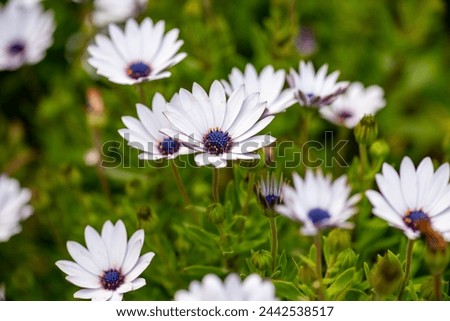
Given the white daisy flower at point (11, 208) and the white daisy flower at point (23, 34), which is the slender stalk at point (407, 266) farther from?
the white daisy flower at point (23, 34)

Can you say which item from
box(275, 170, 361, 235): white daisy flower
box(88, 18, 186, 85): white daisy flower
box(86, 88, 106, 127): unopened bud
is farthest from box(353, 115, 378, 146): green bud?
box(86, 88, 106, 127): unopened bud

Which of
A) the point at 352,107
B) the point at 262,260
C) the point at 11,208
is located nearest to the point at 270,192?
the point at 262,260

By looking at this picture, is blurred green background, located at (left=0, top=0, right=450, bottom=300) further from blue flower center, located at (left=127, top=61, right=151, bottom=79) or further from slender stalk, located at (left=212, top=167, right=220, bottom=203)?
blue flower center, located at (left=127, top=61, right=151, bottom=79)

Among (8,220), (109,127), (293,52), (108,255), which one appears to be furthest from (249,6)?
(108,255)

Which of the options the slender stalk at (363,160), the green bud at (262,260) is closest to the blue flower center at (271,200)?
the green bud at (262,260)

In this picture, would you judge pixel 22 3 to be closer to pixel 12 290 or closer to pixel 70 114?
pixel 70 114

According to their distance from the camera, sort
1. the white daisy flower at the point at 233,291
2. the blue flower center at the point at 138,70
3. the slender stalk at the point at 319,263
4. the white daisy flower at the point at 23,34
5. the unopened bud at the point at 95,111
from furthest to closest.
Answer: the white daisy flower at the point at 23,34, the unopened bud at the point at 95,111, the blue flower center at the point at 138,70, the slender stalk at the point at 319,263, the white daisy flower at the point at 233,291
